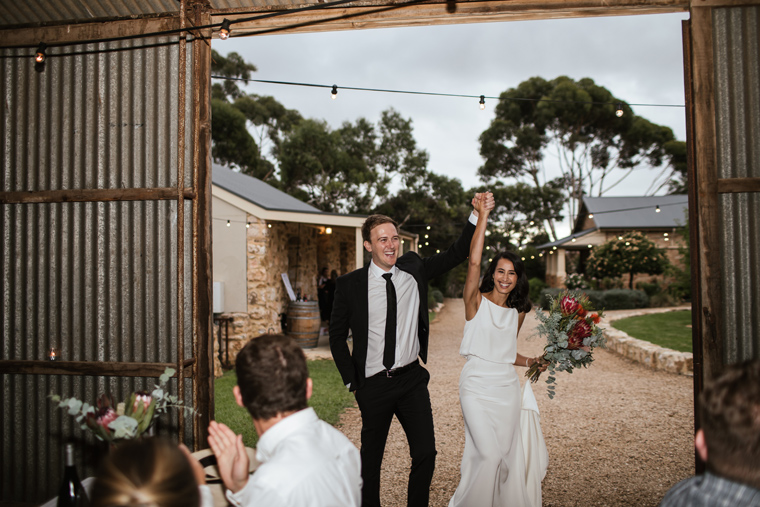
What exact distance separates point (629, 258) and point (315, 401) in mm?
15916

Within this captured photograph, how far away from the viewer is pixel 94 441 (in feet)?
11.3

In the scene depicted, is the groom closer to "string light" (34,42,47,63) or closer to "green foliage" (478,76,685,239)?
"string light" (34,42,47,63)

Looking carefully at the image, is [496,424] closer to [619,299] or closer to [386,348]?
[386,348]

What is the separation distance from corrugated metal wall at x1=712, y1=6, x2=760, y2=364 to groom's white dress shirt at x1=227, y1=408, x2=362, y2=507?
2.67 m

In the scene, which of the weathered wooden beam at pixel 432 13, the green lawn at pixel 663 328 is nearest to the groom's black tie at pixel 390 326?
the weathered wooden beam at pixel 432 13

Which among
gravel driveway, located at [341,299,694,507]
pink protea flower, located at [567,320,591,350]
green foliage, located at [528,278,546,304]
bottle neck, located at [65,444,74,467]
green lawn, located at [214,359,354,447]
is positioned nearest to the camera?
bottle neck, located at [65,444,74,467]

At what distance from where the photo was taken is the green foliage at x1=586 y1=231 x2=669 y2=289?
18656 millimetres

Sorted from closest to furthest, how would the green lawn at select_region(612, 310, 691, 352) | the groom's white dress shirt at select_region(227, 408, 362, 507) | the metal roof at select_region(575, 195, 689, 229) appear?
the groom's white dress shirt at select_region(227, 408, 362, 507) < the green lawn at select_region(612, 310, 691, 352) < the metal roof at select_region(575, 195, 689, 229)

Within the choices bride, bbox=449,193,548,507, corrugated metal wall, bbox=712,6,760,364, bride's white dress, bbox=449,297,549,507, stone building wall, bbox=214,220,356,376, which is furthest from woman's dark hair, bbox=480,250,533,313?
stone building wall, bbox=214,220,356,376

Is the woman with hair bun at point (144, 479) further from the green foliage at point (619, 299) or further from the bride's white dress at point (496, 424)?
the green foliage at point (619, 299)

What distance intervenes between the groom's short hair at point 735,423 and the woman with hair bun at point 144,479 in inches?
50.9

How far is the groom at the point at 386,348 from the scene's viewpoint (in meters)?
3.34

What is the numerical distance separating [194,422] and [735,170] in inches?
152

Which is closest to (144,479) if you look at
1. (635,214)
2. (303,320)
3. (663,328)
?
(303,320)
